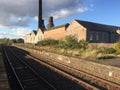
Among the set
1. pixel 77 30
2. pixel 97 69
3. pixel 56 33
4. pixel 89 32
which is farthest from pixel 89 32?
pixel 97 69

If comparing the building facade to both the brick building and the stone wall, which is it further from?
the stone wall

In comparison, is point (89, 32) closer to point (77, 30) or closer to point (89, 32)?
point (89, 32)

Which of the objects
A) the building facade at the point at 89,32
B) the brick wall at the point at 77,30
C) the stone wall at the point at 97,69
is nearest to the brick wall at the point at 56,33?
the building facade at the point at 89,32

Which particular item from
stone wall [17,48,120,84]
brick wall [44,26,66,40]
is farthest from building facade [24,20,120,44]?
stone wall [17,48,120,84]

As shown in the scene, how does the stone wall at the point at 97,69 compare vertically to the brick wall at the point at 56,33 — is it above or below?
below

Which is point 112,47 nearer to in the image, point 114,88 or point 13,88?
point 114,88

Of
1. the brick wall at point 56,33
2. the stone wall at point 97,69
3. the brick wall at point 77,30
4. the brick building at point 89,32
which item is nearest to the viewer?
the stone wall at point 97,69

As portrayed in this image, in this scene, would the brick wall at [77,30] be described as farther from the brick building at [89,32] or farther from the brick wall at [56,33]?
the brick wall at [56,33]

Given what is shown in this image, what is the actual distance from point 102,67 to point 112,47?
13077 mm

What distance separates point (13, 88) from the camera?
1011 cm

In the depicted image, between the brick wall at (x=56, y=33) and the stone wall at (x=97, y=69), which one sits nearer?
the stone wall at (x=97, y=69)

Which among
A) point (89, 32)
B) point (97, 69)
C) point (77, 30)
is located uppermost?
point (77, 30)

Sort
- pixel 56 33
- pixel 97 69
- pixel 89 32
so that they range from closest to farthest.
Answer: pixel 97 69, pixel 89 32, pixel 56 33

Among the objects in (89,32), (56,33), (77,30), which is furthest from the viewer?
(56,33)
